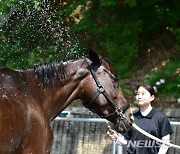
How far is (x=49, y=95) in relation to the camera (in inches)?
204

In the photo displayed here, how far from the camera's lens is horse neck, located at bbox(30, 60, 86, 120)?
16.9 ft

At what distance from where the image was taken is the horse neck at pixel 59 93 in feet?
16.9

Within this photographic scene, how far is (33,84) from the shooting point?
201 inches

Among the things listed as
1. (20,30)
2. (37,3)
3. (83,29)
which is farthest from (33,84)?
(83,29)

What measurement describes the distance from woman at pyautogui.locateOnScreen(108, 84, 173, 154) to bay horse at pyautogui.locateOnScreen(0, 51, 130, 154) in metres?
0.41

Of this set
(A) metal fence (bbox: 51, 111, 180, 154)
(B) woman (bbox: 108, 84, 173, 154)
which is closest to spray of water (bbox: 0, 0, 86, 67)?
(A) metal fence (bbox: 51, 111, 180, 154)

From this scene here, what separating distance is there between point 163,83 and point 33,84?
19.6ft

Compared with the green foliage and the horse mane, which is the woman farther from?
the green foliage

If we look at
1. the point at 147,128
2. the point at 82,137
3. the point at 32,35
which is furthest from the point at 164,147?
the point at 32,35

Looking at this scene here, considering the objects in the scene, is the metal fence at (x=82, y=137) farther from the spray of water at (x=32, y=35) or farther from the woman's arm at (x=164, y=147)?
the spray of water at (x=32, y=35)

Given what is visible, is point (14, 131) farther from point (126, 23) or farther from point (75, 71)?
point (126, 23)

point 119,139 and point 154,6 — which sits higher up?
point 154,6

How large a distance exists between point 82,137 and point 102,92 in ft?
11.4

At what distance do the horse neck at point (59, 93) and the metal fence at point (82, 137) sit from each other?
269 centimetres
